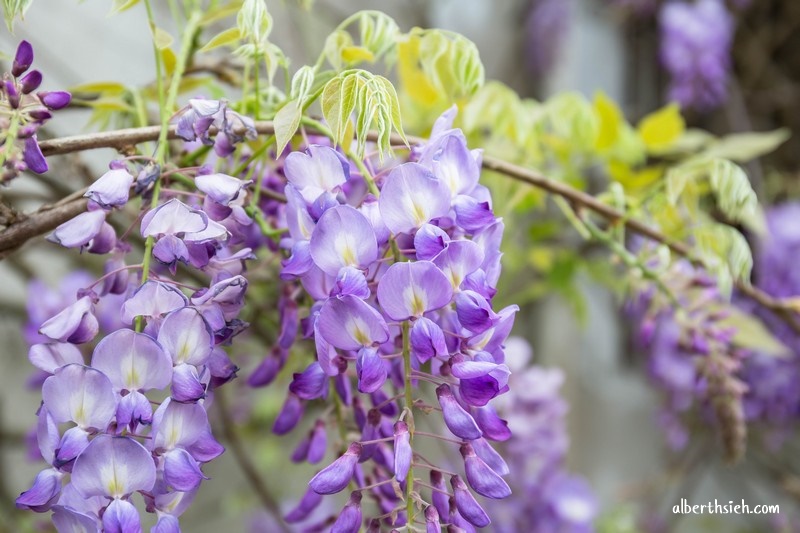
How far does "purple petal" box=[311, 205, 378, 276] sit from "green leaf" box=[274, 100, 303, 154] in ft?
0.14

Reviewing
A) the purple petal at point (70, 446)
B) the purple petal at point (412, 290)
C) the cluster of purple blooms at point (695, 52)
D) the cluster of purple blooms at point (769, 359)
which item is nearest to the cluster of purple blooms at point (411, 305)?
the purple petal at point (412, 290)

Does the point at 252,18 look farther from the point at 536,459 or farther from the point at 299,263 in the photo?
the point at 536,459

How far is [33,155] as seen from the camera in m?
0.32

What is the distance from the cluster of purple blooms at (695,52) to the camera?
4.63 ft

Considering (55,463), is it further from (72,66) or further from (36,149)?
(72,66)

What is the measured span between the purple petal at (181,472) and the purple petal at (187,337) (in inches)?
1.6

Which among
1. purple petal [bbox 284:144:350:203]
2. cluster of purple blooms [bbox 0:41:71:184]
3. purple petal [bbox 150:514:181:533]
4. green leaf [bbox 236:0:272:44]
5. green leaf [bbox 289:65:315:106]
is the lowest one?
purple petal [bbox 150:514:181:533]

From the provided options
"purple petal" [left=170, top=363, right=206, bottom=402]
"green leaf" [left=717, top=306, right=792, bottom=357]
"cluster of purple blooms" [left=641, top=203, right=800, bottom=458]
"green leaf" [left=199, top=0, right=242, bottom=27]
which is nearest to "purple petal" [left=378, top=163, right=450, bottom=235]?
"purple petal" [left=170, top=363, right=206, bottom=402]

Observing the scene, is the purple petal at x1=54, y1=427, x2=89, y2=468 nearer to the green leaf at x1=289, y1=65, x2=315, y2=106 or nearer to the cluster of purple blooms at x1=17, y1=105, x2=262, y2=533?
the cluster of purple blooms at x1=17, y1=105, x2=262, y2=533

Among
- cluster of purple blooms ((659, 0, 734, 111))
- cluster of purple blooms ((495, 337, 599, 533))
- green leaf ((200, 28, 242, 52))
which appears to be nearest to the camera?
green leaf ((200, 28, 242, 52))

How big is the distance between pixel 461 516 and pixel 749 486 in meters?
1.63

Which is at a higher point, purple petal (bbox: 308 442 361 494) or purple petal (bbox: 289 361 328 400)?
purple petal (bbox: 289 361 328 400)

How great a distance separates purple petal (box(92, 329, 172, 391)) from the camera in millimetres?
299

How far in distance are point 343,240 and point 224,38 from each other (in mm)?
165
